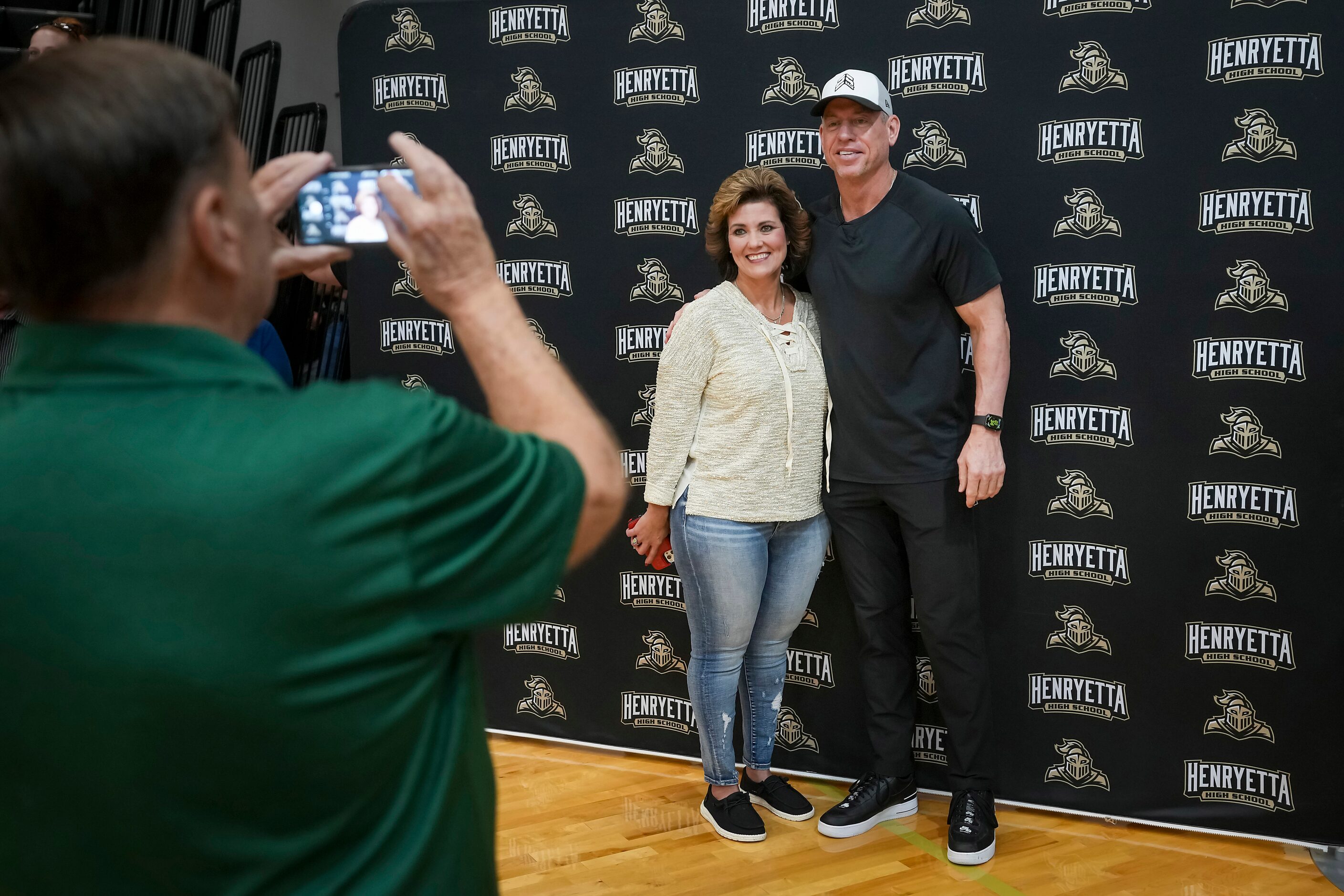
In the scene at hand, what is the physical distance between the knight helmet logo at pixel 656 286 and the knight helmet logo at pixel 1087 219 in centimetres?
117

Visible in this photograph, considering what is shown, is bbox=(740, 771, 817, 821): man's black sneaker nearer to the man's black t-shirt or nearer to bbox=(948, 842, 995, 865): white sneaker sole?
bbox=(948, 842, 995, 865): white sneaker sole

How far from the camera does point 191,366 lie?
2.69 ft

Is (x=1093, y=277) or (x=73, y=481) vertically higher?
(x=1093, y=277)

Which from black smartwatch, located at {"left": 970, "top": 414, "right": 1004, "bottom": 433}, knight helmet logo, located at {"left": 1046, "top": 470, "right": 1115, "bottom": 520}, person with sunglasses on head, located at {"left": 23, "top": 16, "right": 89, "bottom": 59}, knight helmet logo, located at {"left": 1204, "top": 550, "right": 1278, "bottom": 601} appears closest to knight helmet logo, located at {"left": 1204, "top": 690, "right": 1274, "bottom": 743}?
knight helmet logo, located at {"left": 1204, "top": 550, "right": 1278, "bottom": 601}

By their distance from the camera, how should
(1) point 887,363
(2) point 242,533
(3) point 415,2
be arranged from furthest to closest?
(3) point 415,2 → (1) point 887,363 → (2) point 242,533

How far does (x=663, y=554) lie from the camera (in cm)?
327

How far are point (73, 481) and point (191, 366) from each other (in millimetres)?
120

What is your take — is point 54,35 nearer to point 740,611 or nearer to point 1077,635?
point 740,611

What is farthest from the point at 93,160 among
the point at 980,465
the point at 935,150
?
the point at 935,150

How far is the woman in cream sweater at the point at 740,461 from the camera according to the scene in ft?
9.64

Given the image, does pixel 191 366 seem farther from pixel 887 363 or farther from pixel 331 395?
pixel 887 363

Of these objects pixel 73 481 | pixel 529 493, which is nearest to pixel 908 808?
pixel 529 493

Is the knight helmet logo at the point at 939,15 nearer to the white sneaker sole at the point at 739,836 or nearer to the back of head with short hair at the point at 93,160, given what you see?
the white sneaker sole at the point at 739,836

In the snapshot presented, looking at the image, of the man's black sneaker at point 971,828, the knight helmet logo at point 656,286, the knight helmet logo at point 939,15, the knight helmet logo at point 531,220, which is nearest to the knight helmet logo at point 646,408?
the knight helmet logo at point 656,286
